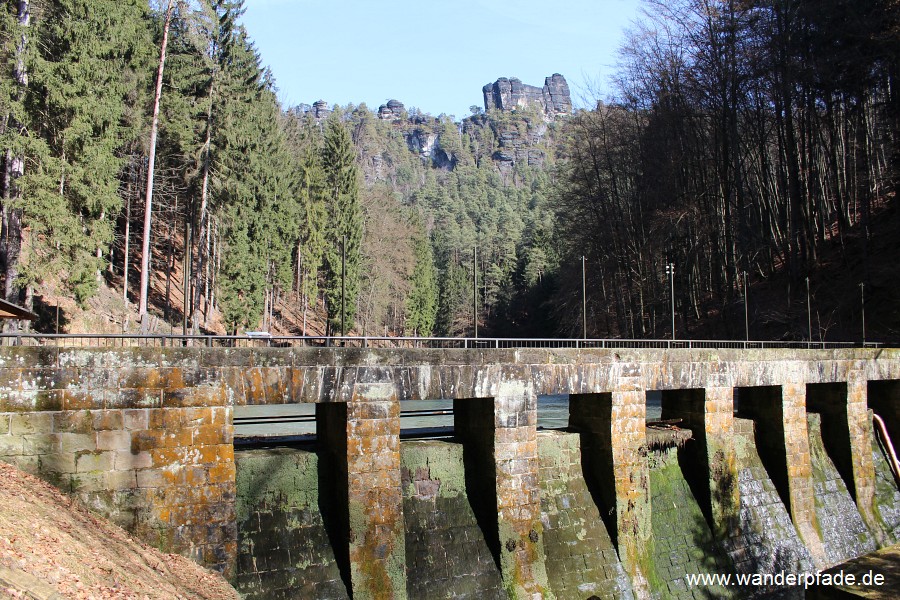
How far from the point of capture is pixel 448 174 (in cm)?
17912

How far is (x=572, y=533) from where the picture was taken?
1480cm

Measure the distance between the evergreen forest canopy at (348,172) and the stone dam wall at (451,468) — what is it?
37.3ft

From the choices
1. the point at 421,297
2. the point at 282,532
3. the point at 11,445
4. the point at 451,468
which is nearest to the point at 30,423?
the point at 11,445

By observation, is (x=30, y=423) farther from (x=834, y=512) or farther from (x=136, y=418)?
(x=834, y=512)

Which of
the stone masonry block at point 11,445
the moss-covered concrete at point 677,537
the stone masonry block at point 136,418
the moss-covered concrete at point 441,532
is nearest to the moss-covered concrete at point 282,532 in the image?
the moss-covered concrete at point 441,532

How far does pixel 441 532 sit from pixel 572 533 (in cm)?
331

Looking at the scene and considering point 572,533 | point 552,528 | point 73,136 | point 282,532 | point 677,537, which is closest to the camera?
point 282,532

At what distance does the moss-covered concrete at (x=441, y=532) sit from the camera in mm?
12758

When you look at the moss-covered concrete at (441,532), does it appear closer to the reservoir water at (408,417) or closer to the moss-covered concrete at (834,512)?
the reservoir water at (408,417)

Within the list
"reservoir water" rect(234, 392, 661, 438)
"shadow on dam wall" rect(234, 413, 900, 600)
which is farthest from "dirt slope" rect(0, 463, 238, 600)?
"reservoir water" rect(234, 392, 661, 438)

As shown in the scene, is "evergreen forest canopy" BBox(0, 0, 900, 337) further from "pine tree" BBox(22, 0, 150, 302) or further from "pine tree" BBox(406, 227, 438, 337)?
"pine tree" BBox(406, 227, 438, 337)

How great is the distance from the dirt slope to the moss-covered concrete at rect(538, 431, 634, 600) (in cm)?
722

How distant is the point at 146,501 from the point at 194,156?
2707cm

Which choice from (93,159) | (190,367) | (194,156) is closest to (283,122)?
(194,156)
